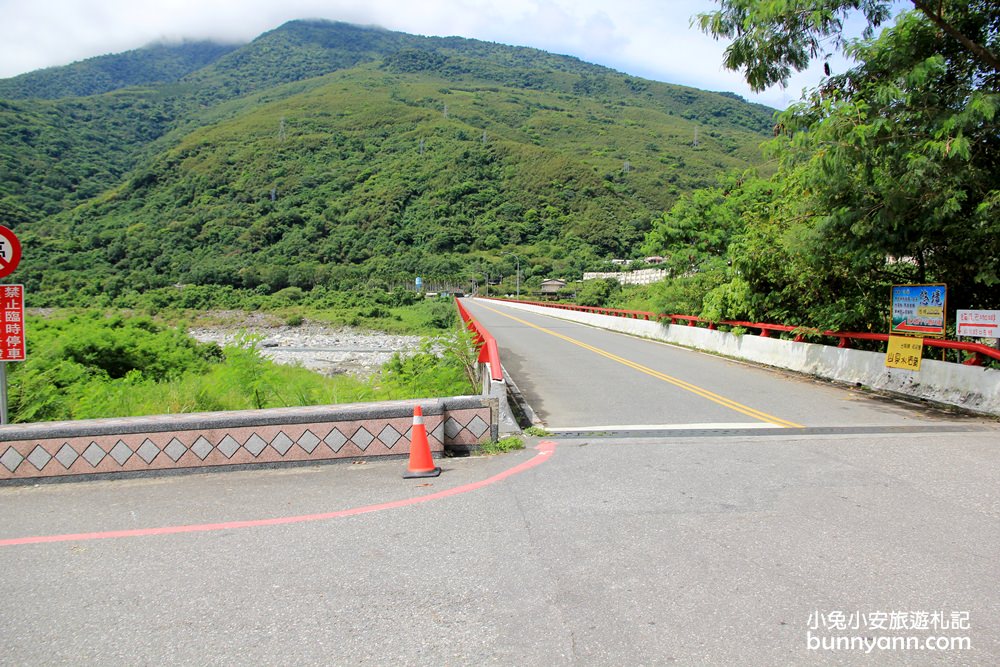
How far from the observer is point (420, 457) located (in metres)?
6.49

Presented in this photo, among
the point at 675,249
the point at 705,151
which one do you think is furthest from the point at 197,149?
the point at 675,249

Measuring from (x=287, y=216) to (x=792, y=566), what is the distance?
5945 inches

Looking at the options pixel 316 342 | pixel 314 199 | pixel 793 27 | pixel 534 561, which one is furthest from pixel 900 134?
pixel 314 199

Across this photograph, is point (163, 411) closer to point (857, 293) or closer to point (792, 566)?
point (792, 566)

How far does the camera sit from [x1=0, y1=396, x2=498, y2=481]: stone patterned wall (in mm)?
6535

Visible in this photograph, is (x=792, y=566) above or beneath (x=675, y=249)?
beneath

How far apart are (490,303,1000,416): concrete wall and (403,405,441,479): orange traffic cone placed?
336 inches

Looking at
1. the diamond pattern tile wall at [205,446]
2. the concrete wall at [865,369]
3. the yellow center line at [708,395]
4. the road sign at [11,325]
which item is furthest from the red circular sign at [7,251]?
the concrete wall at [865,369]

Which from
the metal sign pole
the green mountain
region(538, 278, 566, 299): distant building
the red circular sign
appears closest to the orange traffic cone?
the metal sign pole

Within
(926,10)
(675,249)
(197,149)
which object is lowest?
(675,249)

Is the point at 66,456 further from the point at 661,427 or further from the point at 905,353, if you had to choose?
the point at 905,353

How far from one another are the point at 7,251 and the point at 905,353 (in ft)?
44.2

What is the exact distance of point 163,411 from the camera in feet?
31.4

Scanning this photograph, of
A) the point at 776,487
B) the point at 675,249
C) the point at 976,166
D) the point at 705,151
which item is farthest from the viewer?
the point at 705,151
